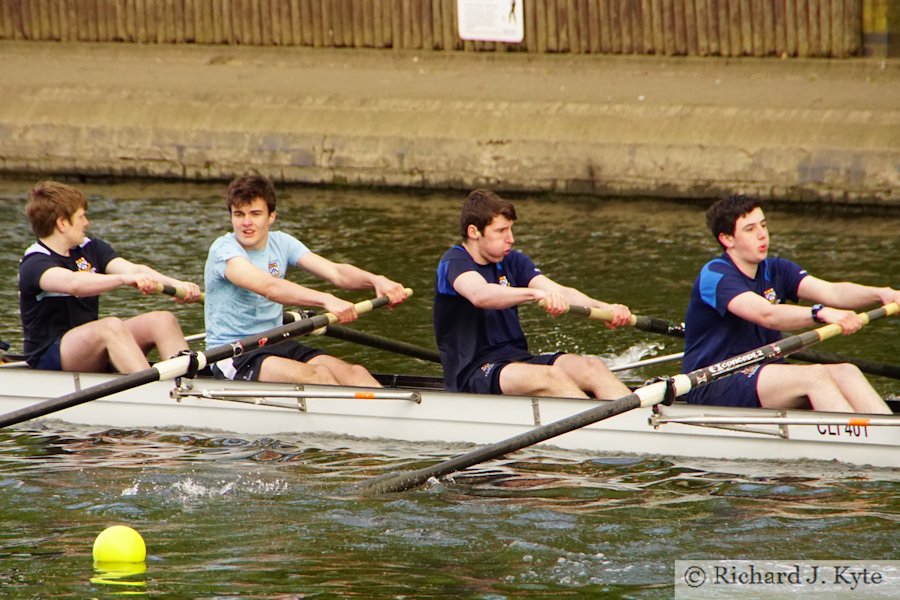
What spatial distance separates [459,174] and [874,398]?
10.6m

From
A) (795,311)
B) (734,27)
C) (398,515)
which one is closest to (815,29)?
(734,27)

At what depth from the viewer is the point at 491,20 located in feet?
64.4

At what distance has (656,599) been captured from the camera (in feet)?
22.3

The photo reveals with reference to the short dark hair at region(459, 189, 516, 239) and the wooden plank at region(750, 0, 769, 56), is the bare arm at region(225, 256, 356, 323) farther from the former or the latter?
the wooden plank at region(750, 0, 769, 56)

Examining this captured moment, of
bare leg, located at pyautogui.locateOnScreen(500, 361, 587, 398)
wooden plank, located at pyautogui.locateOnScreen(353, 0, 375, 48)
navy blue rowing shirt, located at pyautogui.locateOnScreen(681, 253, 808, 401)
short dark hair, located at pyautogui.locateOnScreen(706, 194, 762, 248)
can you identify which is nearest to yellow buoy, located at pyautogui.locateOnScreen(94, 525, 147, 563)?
bare leg, located at pyautogui.locateOnScreen(500, 361, 587, 398)

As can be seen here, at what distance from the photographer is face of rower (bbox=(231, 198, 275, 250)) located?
30.0 feet

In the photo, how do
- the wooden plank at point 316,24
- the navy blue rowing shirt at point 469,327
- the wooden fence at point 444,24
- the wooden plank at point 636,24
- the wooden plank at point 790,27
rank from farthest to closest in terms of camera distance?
the wooden plank at point 316,24, the wooden plank at point 636,24, the wooden fence at point 444,24, the wooden plank at point 790,27, the navy blue rowing shirt at point 469,327

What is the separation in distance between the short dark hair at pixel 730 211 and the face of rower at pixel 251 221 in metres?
2.79

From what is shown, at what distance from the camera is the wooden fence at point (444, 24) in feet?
60.3

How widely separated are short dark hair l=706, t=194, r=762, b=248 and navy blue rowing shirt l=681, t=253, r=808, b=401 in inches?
6.5

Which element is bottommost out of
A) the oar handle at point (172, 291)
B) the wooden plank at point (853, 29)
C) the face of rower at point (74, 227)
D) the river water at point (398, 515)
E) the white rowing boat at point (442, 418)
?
the river water at point (398, 515)

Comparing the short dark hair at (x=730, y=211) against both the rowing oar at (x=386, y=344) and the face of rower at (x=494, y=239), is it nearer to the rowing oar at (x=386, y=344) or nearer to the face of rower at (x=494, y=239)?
the face of rower at (x=494, y=239)

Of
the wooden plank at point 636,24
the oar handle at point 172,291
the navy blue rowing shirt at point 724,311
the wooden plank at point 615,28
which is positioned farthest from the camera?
the wooden plank at point 615,28

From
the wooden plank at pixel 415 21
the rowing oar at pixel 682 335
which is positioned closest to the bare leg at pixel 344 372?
the rowing oar at pixel 682 335
